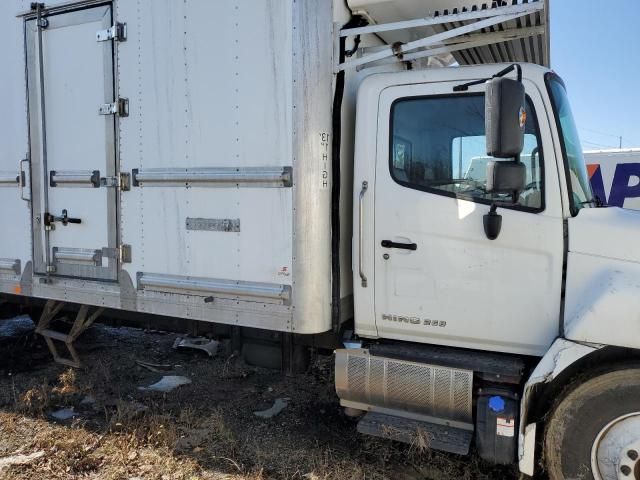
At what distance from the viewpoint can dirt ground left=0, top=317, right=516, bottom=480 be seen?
3.51 meters

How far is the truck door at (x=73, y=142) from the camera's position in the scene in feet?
12.9

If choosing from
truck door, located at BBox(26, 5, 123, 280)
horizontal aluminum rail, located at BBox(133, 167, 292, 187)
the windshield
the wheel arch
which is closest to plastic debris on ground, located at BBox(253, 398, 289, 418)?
truck door, located at BBox(26, 5, 123, 280)

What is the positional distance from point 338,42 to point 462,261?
1547mm

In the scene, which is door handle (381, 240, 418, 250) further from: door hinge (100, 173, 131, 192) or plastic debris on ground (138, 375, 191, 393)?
plastic debris on ground (138, 375, 191, 393)

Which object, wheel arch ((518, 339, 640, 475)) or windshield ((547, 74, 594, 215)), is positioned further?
windshield ((547, 74, 594, 215))

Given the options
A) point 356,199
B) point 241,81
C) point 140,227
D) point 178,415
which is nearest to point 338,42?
point 241,81

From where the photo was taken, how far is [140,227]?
3805mm

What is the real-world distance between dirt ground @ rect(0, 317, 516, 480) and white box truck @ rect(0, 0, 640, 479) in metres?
0.48

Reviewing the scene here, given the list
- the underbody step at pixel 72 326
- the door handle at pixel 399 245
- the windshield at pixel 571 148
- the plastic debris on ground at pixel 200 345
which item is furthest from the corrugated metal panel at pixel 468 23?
the plastic debris on ground at pixel 200 345

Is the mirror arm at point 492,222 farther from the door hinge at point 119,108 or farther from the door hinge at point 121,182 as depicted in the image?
the door hinge at point 119,108

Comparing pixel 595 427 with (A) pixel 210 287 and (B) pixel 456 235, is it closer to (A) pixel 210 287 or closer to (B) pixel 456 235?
(B) pixel 456 235

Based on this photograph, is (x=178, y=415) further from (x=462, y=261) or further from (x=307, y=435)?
(x=462, y=261)

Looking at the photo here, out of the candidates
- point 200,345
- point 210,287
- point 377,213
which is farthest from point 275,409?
point 377,213

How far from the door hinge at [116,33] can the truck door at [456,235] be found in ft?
6.24
